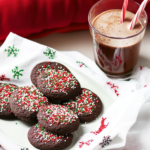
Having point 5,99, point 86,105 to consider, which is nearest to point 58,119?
point 86,105

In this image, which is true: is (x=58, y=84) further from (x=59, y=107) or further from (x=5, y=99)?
(x=5, y=99)

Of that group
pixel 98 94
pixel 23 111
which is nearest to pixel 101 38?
pixel 98 94

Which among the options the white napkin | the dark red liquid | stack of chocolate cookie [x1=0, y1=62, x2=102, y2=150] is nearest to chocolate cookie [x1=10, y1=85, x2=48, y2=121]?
stack of chocolate cookie [x1=0, y1=62, x2=102, y2=150]

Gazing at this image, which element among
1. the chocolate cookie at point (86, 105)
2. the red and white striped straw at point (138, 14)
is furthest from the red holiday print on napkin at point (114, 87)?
the red and white striped straw at point (138, 14)

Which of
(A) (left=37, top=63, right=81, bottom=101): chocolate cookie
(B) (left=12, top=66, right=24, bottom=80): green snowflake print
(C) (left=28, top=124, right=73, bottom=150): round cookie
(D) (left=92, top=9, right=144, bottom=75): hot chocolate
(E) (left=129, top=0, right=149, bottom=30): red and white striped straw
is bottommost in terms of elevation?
(C) (left=28, top=124, right=73, bottom=150): round cookie

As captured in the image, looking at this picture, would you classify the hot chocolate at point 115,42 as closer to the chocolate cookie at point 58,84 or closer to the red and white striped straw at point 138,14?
the red and white striped straw at point 138,14

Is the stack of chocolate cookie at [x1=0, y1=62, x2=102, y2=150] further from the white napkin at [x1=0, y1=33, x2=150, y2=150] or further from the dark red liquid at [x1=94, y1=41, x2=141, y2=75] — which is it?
the dark red liquid at [x1=94, y1=41, x2=141, y2=75]

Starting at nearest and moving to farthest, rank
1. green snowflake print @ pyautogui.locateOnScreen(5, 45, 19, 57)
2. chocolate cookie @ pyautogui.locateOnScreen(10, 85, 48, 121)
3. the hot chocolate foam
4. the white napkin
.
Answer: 1. the white napkin
2. chocolate cookie @ pyautogui.locateOnScreen(10, 85, 48, 121)
3. the hot chocolate foam
4. green snowflake print @ pyautogui.locateOnScreen(5, 45, 19, 57)
